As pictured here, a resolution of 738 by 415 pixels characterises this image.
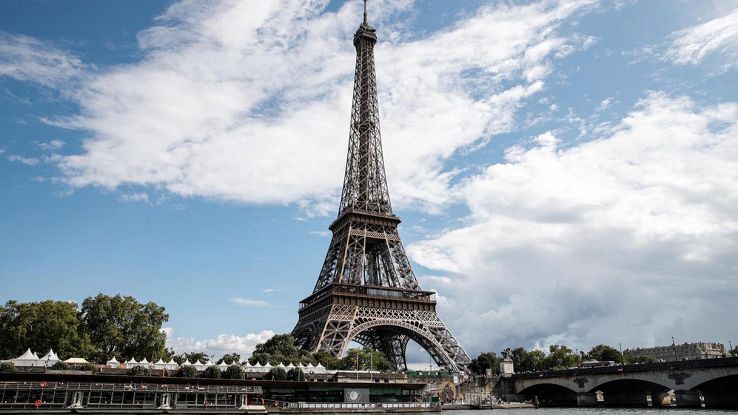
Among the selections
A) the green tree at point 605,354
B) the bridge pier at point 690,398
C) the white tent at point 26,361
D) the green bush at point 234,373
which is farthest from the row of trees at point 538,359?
the white tent at point 26,361

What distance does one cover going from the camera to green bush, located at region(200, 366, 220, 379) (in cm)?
5836

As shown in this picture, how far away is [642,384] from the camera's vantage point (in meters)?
82.3

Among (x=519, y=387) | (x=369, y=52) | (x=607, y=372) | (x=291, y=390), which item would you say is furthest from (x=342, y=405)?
(x=369, y=52)

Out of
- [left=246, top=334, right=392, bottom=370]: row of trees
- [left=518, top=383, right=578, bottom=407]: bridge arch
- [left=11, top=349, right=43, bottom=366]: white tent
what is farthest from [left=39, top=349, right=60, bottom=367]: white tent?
[left=518, top=383, right=578, bottom=407]: bridge arch

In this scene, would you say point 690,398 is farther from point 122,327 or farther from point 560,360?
point 122,327

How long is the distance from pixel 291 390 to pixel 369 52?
7178 cm

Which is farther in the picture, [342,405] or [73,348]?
[73,348]

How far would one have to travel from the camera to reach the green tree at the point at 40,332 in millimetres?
64812

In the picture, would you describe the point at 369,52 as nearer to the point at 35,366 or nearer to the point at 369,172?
the point at 369,172

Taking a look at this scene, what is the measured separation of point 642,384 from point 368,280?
45.2 metres

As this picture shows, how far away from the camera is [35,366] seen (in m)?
52.9

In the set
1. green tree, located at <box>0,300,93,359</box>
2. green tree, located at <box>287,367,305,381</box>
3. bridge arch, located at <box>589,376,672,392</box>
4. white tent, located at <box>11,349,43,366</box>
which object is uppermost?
green tree, located at <box>0,300,93,359</box>

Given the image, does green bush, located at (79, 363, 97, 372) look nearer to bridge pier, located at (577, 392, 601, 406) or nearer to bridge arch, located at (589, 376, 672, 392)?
bridge arch, located at (589, 376, 672, 392)

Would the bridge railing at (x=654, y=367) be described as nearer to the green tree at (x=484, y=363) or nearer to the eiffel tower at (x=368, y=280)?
the eiffel tower at (x=368, y=280)
